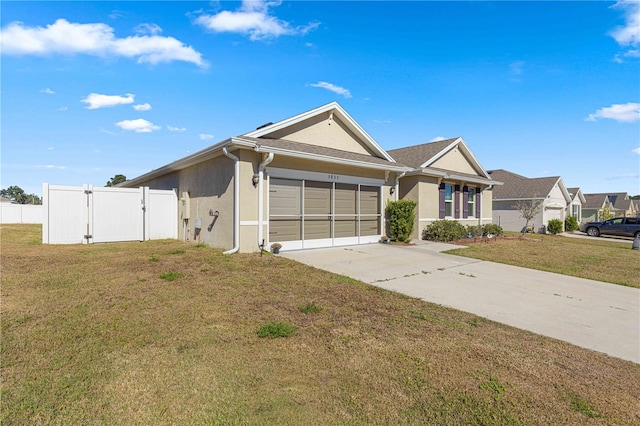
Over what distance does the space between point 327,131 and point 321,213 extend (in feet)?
11.7

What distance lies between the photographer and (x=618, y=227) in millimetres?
21328

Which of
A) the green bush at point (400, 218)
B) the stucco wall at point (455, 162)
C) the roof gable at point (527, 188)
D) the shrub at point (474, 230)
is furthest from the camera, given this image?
the roof gable at point (527, 188)

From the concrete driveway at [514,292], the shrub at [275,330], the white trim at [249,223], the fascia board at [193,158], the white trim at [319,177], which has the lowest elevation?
the concrete driveway at [514,292]

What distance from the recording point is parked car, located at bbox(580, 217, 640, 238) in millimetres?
20666

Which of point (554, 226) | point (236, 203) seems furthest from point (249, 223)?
point (554, 226)

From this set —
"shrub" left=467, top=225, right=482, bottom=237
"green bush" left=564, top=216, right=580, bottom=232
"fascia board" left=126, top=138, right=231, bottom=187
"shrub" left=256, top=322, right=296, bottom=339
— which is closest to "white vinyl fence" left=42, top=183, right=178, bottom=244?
"fascia board" left=126, top=138, right=231, bottom=187

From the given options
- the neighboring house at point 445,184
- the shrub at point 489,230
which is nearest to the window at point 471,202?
the neighboring house at point 445,184

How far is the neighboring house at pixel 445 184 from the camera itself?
14.2 metres

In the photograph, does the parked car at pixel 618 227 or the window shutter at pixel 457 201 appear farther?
the parked car at pixel 618 227

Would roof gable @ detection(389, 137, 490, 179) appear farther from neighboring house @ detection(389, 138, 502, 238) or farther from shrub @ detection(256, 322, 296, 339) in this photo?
shrub @ detection(256, 322, 296, 339)

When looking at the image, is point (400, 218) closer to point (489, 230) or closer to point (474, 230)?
point (474, 230)

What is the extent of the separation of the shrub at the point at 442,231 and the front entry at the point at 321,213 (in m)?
3.04

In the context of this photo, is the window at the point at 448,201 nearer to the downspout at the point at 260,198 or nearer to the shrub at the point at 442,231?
the shrub at the point at 442,231

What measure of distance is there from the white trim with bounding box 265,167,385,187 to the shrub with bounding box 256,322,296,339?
20.5ft
